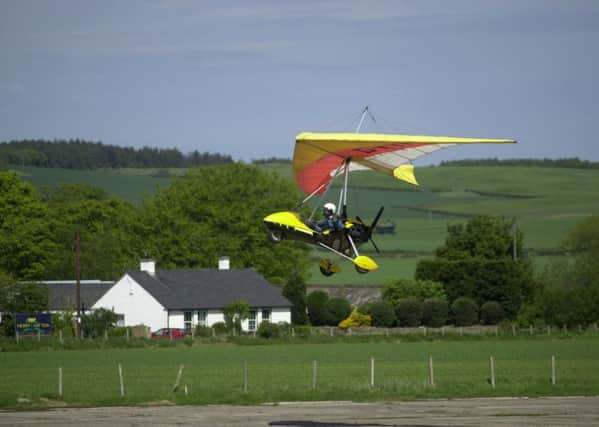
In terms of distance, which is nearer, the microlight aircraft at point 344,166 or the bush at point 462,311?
the microlight aircraft at point 344,166

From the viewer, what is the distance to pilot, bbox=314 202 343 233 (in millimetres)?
29156

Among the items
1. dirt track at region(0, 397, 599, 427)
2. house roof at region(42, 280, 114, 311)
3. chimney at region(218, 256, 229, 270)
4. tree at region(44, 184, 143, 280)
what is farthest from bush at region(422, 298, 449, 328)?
dirt track at region(0, 397, 599, 427)

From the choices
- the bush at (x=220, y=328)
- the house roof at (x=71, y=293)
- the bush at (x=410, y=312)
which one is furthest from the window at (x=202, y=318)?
the bush at (x=410, y=312)

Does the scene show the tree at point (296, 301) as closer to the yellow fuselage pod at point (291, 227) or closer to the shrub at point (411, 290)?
→ the shrub at point (411, 290)

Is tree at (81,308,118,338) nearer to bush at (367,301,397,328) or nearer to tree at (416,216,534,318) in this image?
bush at (367,301,397,328)

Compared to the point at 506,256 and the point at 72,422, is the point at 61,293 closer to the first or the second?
the point at 506,256

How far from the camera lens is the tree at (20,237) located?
9350cm

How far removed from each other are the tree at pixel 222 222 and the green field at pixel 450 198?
86.2ft

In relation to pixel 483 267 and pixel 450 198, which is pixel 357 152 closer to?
pixel 483 267

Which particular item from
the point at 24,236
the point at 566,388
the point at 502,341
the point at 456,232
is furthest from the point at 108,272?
the point at 566,388

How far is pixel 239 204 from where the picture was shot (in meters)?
96.3

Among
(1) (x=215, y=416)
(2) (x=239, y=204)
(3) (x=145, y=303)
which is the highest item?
(2) (x=239, y=204)

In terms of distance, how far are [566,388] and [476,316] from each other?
37146mm

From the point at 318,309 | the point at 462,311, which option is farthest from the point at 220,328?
the point at 462,311
